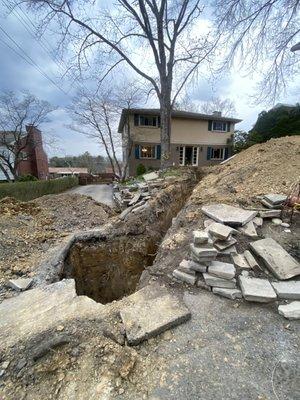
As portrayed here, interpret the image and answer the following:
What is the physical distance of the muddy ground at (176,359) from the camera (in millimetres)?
1510

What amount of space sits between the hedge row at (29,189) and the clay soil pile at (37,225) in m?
5.22

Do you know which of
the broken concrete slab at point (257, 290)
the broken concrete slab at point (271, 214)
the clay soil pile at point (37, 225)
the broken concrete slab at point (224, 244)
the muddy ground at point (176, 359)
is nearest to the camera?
the muddy ground at point (176, 359)

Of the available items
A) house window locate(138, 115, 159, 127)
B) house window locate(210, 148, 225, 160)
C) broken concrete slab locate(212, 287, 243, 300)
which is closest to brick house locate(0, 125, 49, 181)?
house window locate(138, 115, 159, 127)

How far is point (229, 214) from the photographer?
3438 mm

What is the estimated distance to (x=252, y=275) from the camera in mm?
2545

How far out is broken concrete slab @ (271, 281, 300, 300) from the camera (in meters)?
2.23

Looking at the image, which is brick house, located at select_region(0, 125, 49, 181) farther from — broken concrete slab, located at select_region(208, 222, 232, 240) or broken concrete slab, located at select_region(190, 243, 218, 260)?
broken concrete slab, located at select_region(190, 243, 218, 260)

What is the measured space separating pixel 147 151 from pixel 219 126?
6895 mm

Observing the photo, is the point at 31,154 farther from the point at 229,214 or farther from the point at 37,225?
the point at 229,214

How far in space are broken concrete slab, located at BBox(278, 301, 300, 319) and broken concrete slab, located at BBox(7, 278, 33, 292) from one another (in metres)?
3.03

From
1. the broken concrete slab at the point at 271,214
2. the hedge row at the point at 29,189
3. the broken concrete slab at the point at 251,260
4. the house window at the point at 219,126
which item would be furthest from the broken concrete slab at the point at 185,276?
the house window at the point at 219,126

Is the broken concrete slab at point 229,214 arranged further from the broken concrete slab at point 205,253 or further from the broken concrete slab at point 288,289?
the broken concrete slab at point 288,289

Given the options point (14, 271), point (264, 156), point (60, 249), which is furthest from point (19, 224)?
point (264, 156)

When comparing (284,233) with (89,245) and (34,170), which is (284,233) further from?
(34,170)
